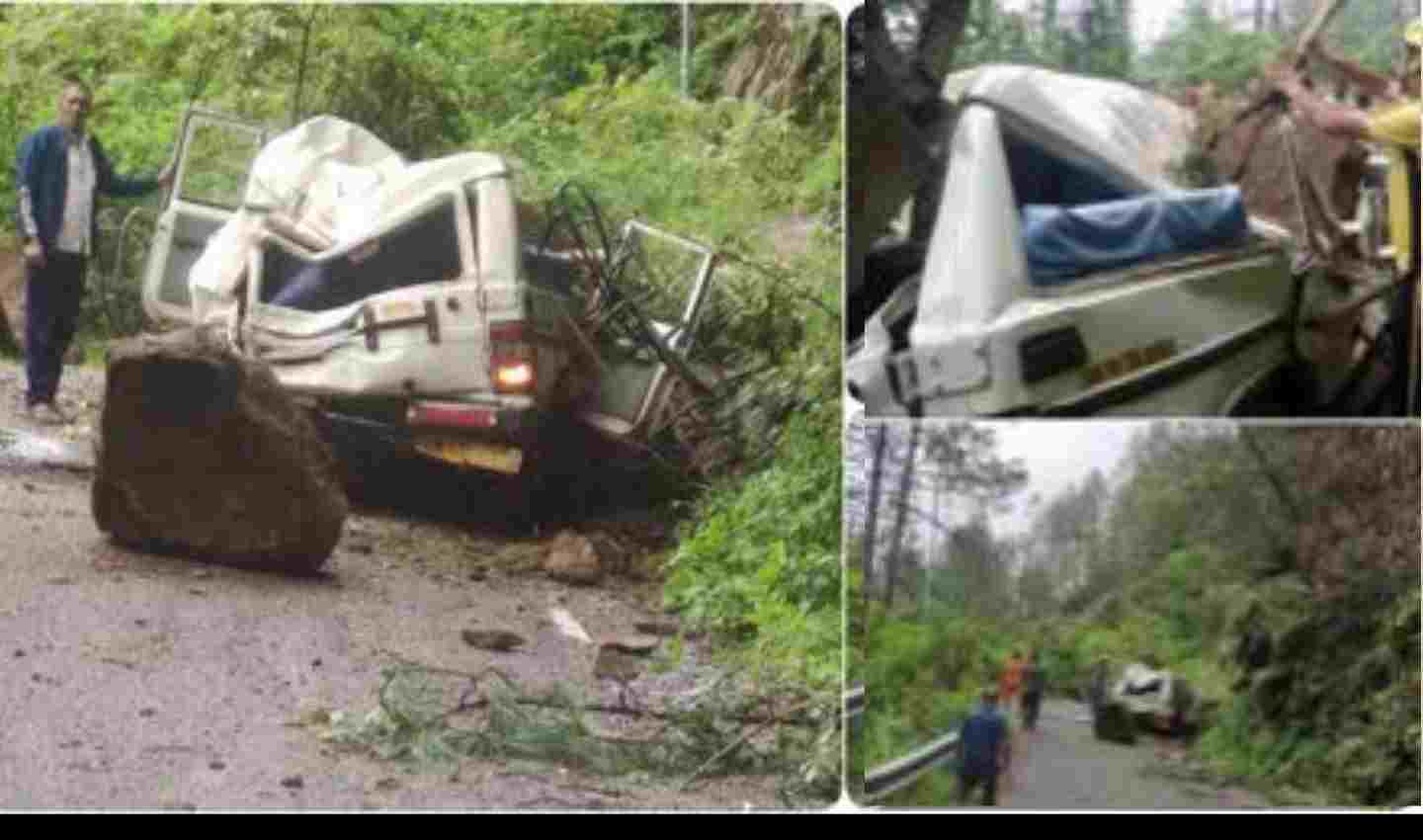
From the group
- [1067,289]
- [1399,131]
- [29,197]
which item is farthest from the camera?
[29,197]

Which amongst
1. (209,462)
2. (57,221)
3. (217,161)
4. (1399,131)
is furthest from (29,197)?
(1399,131)

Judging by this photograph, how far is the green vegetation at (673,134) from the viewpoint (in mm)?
6230

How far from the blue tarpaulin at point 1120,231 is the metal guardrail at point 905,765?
85 centimetres

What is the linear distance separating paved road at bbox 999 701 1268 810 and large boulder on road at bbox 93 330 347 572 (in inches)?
52.6

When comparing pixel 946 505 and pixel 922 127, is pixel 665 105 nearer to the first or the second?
pixel 922 127

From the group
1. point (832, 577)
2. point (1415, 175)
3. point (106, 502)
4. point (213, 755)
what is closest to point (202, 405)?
point (106, 502)

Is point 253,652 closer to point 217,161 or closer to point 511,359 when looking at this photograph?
point 511,359

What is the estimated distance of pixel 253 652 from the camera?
6.21 m

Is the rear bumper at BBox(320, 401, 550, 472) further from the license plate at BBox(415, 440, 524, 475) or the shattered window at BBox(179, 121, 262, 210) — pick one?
the shattered window at BBox(179, 121, 262, 210)

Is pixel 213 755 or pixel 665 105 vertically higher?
pixel 665 105

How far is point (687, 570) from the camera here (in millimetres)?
6363

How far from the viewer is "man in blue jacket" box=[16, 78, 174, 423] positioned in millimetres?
6266

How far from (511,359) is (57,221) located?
0.86 m

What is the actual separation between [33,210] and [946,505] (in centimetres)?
175
